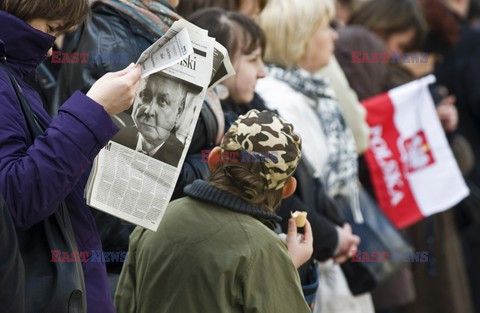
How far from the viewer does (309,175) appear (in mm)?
4074

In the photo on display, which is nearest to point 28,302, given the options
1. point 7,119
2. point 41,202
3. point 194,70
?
point 41,202

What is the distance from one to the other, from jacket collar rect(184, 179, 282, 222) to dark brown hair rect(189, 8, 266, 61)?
37.8 inches

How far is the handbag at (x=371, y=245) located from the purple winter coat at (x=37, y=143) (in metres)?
2.04

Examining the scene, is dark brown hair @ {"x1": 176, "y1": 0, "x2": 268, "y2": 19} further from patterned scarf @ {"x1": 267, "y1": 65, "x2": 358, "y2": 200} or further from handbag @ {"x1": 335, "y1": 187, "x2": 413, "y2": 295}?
handbag @ {"x1": 335, "y1": 187, "x2": 413, "y2": 295}

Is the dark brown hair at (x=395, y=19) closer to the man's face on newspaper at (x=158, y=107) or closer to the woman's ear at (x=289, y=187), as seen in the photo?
the woman's ear at (x=289, y=187)

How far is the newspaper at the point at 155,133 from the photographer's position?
2.65m

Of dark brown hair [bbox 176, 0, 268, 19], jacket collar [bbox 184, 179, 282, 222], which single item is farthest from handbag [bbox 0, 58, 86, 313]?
dark brown hair [bbox 176, 0, 268, 19]

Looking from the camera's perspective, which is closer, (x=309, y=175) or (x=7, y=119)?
(x=7, y=119)

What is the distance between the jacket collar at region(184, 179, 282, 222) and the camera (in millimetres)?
2801

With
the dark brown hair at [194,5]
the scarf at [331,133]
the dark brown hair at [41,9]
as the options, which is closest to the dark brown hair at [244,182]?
the dark brown hair at [41,9]

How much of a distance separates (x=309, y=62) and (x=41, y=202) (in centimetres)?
265

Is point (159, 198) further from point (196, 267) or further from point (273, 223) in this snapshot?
point (273, 223)

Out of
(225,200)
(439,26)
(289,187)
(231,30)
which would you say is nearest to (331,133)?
(231,30)

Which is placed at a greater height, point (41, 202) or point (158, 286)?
point (41, 202)
